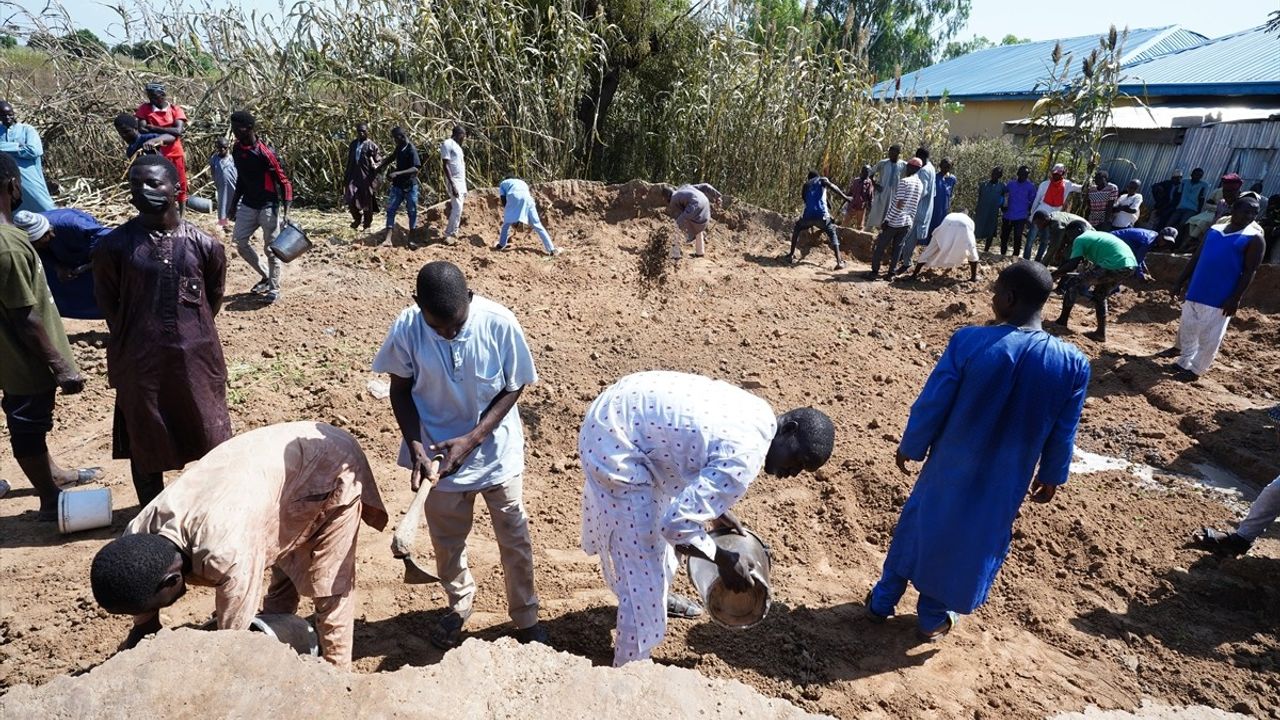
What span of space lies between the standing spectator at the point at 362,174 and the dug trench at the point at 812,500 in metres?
0.42

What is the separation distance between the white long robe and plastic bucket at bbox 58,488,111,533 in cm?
250

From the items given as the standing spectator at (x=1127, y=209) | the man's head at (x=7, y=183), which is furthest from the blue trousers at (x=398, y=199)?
the standing spectator at (x=1127, y=209)

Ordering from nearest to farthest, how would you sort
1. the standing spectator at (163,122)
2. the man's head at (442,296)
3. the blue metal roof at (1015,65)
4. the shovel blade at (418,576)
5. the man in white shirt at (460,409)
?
the man's head at (442,296)
the man in white shirt at (460,409)
the shovel blade at (418,576)
the standing spectator at (163,122)
the blue metal roof at (1015,65)

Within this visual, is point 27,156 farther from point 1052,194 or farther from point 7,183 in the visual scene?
point 1052,194

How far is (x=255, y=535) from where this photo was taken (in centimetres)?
188

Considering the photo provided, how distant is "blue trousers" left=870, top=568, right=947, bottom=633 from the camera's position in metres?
2.85

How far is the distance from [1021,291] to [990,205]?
28.7ft

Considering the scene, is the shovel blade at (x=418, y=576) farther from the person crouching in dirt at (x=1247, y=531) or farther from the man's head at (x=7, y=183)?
the person crouching in dirt at (x=1247, y=531)

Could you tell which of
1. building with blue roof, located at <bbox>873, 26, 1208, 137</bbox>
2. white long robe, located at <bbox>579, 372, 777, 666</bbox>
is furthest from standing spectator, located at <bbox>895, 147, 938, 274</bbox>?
building with blue roof, located at <bbox>873, 26, 1208, 137</bbox>

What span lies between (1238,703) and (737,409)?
240 centimetres

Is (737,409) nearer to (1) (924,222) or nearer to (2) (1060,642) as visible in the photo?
(2) (1060,642)

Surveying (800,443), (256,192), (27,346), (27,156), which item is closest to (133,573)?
(800,443)

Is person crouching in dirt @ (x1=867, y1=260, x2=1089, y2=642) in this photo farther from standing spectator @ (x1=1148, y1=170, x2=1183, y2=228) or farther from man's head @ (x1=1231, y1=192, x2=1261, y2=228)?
standing spectator @ (x1=1148, y1=170, x2=1183, y2=228)

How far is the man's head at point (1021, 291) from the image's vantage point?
2473 mm
